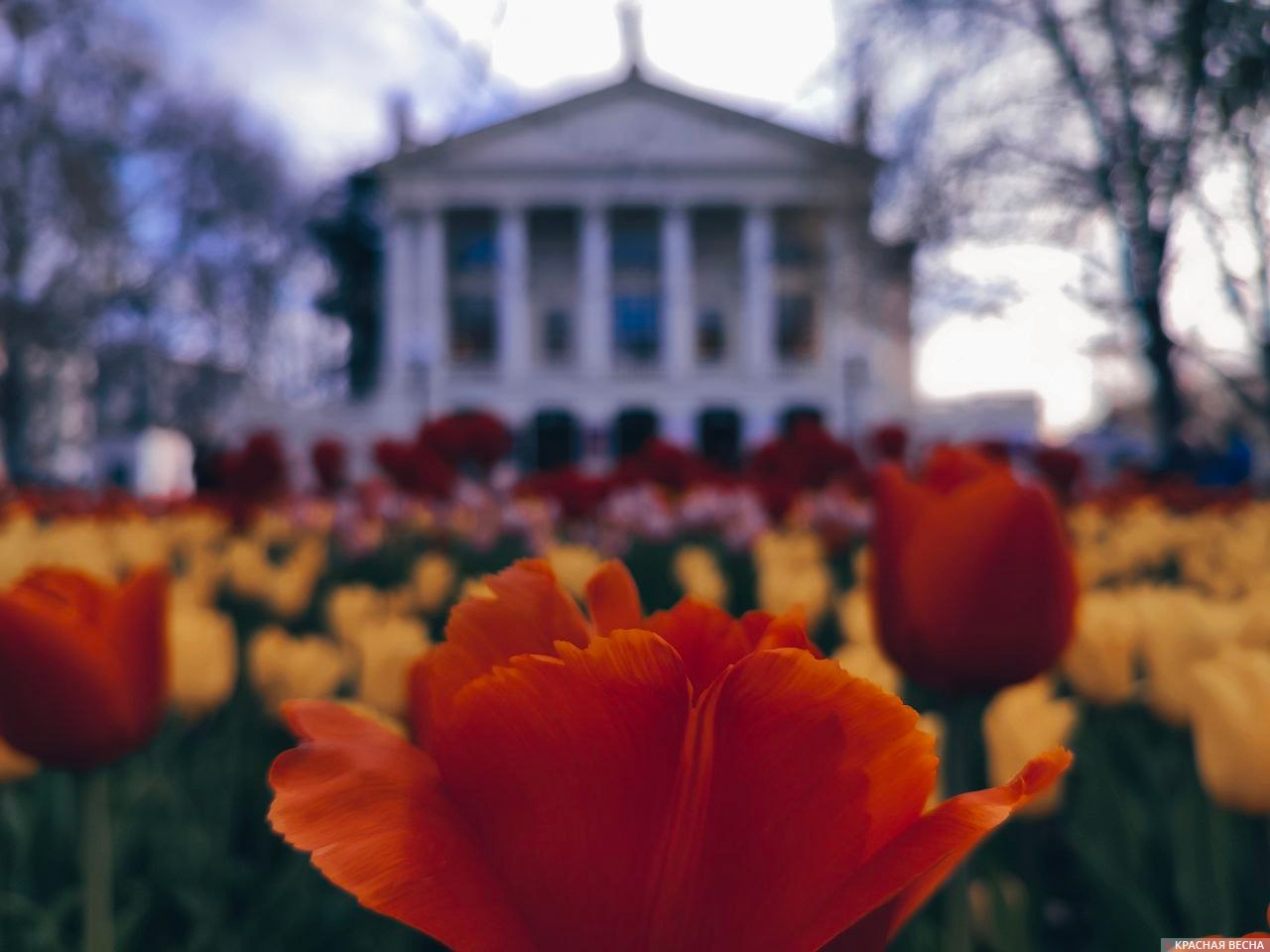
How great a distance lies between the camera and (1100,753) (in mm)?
998

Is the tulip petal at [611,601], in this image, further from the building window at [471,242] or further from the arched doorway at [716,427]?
the building window at [471,242]

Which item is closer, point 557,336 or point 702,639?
point 702,639

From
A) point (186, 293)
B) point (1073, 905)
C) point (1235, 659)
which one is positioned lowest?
point (1073, 905)

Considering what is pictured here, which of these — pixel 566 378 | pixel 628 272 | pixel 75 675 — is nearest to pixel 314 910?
pixel 75 675

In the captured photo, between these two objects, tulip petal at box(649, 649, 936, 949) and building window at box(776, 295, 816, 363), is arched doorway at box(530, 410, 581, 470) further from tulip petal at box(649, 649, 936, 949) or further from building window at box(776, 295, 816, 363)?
tulip petal at box(649, 649, 936, 949)

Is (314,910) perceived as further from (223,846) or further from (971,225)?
(971,225)

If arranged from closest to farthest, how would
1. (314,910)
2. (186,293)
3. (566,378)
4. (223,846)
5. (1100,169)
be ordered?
(314,910), (223,846), (1100,169), (186,293), (566,378)

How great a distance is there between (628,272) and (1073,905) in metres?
26.8

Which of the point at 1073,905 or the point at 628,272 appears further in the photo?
the point at 628,272

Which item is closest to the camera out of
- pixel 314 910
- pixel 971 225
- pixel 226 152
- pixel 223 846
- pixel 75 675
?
pixel 75 675

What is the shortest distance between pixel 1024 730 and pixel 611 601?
615 mm

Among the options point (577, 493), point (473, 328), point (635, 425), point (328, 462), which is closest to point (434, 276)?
point (473, 328)

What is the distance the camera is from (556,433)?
2583 cm

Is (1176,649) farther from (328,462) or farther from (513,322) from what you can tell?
(513,322)
